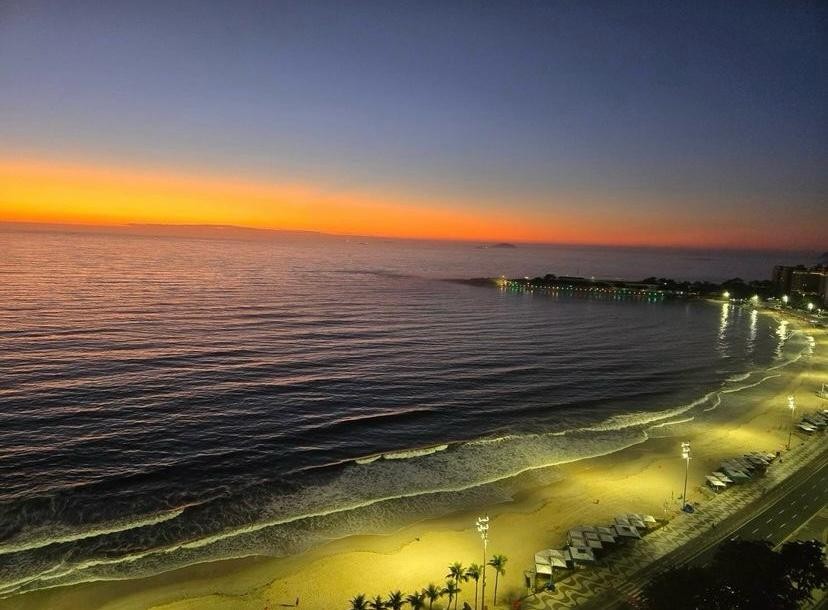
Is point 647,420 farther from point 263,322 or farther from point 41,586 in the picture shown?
point 263,322

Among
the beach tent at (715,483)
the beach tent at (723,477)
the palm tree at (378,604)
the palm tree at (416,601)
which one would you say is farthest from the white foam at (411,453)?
the beach tent at (723,477)

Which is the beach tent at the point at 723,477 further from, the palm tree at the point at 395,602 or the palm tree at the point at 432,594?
the palm tree at the point at 395,602

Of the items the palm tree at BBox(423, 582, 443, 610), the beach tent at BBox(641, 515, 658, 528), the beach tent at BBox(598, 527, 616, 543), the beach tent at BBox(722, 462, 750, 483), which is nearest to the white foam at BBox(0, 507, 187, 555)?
the palm tree at BBox(423, 582, 443, 610)

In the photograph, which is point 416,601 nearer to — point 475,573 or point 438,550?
point 475,573

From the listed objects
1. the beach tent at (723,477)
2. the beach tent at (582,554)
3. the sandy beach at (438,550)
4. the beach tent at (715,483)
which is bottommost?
the sandy beach at (438,550)

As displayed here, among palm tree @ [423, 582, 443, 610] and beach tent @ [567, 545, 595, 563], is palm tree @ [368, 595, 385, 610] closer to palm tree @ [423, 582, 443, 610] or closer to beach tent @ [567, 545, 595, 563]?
palm tree @ [423, 582, 443, 610]

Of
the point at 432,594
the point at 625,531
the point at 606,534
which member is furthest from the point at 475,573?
the point at 625,531
